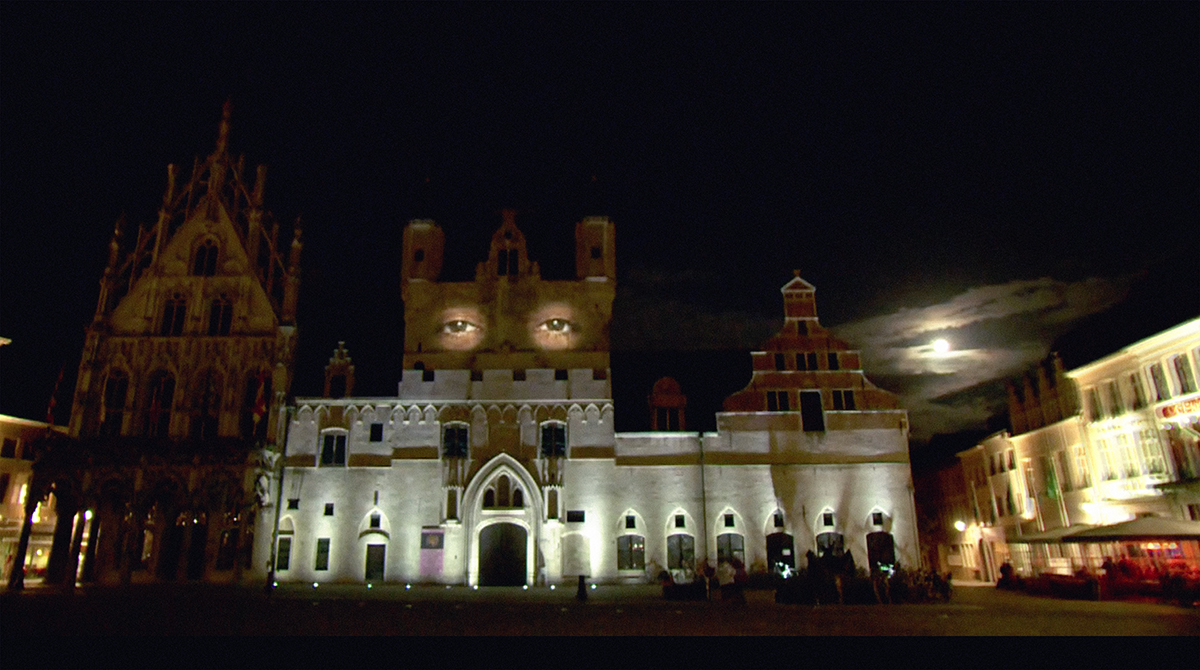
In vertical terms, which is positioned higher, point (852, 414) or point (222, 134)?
point (222, 134)

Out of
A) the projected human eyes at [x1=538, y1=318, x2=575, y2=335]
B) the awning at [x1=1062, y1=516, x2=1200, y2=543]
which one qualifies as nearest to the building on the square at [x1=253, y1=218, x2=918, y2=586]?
the projected human eyes at [x1=538, y1=318, x2=575, y2=335]

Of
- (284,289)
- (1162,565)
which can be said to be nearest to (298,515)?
(284,289)

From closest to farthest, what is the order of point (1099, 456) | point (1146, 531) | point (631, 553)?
point (1146, 531)
point (1099, 456)
point (631, 553)

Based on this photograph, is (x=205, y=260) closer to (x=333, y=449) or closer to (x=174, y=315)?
(x=174, y=315)

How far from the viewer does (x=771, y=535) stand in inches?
1390

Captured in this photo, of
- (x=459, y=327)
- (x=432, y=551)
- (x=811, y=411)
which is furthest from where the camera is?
(x=459, y=327)

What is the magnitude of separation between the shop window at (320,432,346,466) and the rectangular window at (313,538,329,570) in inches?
148

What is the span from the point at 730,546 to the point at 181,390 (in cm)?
2859

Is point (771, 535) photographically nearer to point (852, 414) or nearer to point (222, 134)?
point (852, 414)

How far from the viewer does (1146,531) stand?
2416 cm

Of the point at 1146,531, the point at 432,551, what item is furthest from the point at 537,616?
the point at 1146,531

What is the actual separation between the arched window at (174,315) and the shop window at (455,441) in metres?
15.2

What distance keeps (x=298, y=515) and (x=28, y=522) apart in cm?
1139

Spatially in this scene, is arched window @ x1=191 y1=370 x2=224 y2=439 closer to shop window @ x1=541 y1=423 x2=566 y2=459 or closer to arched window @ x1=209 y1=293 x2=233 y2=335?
arched window @ x1=209 y1=293 x2=233 y2=335
